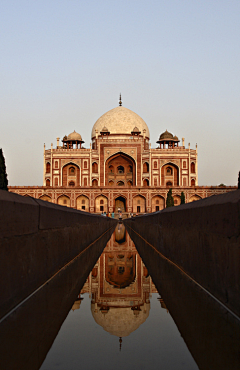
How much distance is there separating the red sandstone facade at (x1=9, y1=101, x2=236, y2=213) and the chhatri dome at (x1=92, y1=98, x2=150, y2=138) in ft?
0.53

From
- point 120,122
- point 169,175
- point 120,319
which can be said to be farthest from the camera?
point 120,122

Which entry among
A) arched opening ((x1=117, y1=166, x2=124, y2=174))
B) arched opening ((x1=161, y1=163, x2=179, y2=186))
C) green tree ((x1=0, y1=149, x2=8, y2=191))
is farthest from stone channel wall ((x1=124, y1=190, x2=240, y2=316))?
arched opening ((x1=117, y1=166, x2=124, y2=174))

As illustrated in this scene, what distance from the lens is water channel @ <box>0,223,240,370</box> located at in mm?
2031

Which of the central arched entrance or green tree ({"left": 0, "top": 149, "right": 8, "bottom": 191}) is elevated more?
green tree ({"left": 0, "top": 149, "right": 8, "bottom": 191})

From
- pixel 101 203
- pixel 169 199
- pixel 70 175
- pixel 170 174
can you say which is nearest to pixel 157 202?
pixel 169 199

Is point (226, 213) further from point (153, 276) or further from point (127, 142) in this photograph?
point (127, 142)

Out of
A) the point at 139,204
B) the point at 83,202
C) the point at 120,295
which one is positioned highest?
the point at 83,202

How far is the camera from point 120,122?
225 ft

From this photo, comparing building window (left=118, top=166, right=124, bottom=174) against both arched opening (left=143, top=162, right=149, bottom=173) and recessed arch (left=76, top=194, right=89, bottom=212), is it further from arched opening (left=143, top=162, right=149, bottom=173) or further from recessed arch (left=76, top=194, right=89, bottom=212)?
recessed arch (left=76, top=194, right=89, bottom=212)

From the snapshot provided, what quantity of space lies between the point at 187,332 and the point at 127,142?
60717 millimetres

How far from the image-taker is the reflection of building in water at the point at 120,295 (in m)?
2.79

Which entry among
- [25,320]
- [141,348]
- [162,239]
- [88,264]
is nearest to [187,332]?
[141,348]

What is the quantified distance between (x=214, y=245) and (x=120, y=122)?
65.8 m

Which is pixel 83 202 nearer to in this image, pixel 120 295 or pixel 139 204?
pixel 139 204
